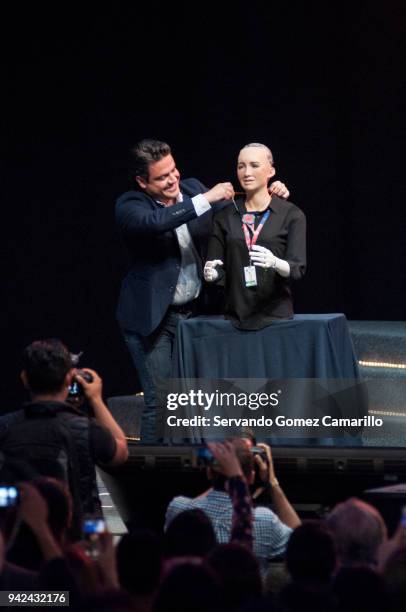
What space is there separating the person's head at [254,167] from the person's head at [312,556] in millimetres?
3021

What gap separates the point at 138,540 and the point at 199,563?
1.12 ft

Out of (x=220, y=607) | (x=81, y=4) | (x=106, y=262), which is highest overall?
(x=81, y=4)

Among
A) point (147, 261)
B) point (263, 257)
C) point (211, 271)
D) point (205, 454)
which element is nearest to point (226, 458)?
point (205, 454)

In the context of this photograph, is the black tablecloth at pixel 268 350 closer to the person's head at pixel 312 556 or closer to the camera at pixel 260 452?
the camera at pixel 260 452

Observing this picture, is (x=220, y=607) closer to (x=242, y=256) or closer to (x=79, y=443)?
(x=79, y=443)

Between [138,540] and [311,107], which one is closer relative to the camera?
[138,540]

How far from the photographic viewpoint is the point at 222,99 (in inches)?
323

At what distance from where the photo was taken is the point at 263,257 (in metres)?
6.08

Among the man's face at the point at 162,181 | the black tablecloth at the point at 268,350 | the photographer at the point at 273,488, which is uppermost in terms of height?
the man's face at the point at 162,181

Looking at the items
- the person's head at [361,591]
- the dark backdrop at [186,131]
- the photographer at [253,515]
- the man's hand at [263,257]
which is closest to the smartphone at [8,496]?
the photographer at [253,515]

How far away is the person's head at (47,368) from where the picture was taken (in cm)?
442

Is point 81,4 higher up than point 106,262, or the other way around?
point 81,4

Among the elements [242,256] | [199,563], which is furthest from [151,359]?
[199,563]

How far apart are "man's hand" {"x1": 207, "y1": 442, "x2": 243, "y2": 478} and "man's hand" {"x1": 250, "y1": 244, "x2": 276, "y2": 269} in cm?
193
